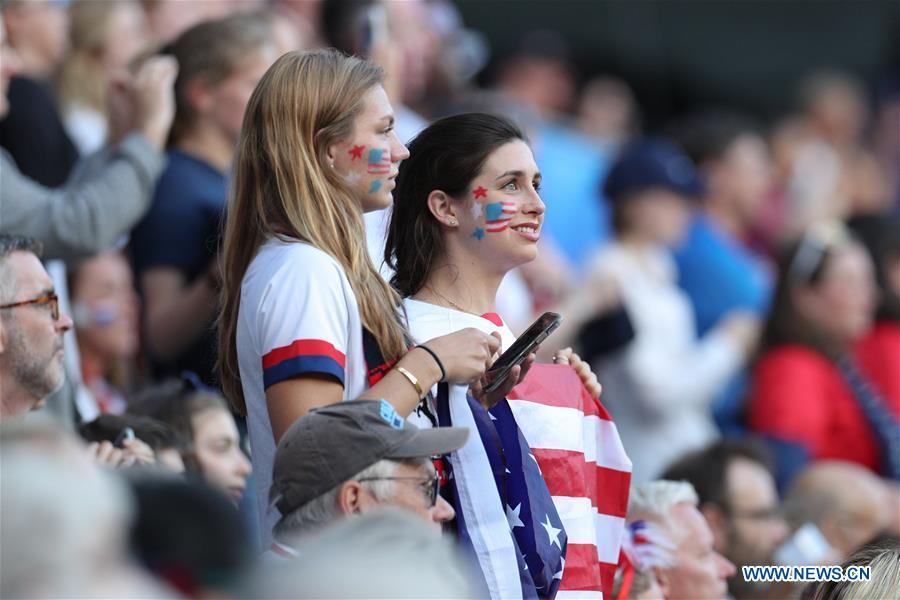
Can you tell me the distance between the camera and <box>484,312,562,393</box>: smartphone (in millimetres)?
3404

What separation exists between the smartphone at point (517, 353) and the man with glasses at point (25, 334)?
1115 mm

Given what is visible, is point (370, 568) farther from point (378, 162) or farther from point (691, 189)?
point (691, 189)

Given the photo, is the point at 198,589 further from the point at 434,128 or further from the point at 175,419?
the point at 175,419

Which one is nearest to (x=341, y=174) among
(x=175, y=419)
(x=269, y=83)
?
(x=269, y=83)

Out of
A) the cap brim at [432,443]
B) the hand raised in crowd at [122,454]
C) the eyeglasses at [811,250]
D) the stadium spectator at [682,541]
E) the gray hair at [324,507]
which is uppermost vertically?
the cap brim at [432,443]

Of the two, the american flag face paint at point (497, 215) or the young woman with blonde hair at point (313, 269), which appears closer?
the young woman with blonde hair at point (313, 269)

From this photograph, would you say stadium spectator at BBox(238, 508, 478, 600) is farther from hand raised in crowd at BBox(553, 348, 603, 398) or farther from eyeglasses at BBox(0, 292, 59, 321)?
eyeglasses at BBox(0, 292, 59, 321)

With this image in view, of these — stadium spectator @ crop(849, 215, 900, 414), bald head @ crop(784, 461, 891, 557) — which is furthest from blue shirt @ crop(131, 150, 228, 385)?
stadium spectator @ crop(849, 215, 900, 414)

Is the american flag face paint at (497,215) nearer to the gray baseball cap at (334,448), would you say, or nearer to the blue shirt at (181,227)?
the gray baseball cap at (334,448)

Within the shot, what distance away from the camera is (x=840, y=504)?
5863 millimetres

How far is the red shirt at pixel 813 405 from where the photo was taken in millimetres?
6957

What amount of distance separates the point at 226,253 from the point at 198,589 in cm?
164

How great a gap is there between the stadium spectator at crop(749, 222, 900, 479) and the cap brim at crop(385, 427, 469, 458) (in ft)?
12.6

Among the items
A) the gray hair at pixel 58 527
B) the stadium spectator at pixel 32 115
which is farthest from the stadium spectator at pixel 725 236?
the gray hair at pixel 58 527
